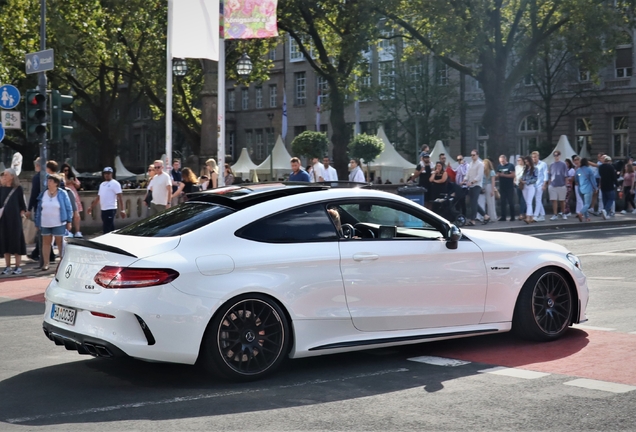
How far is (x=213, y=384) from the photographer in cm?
698

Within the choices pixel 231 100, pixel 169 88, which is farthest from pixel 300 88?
pixel 169 88

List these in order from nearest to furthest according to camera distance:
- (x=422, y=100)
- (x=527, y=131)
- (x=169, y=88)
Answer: (x=169, y=88)
(x=422, y=100)
(x=527, y=131)

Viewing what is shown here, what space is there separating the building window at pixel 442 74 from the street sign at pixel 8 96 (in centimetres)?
4328

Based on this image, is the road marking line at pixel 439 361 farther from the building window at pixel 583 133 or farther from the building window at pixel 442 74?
the building window at pixel 583 133

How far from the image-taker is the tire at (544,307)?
328 inches

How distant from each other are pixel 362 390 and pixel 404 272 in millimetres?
1236

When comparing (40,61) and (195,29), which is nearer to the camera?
(40,61)

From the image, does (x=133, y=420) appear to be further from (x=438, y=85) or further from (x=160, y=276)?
(x=438, y=85)

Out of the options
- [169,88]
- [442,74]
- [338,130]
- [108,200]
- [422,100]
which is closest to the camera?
[108,200]

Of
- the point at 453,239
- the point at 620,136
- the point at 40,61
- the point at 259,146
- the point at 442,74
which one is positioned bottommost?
the point at 453,239

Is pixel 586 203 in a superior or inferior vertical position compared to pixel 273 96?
inferior

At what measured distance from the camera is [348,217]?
7.88 metres

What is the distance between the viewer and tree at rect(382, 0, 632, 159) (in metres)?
33.2

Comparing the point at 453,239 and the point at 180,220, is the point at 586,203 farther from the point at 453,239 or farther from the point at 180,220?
the point at 180,220
